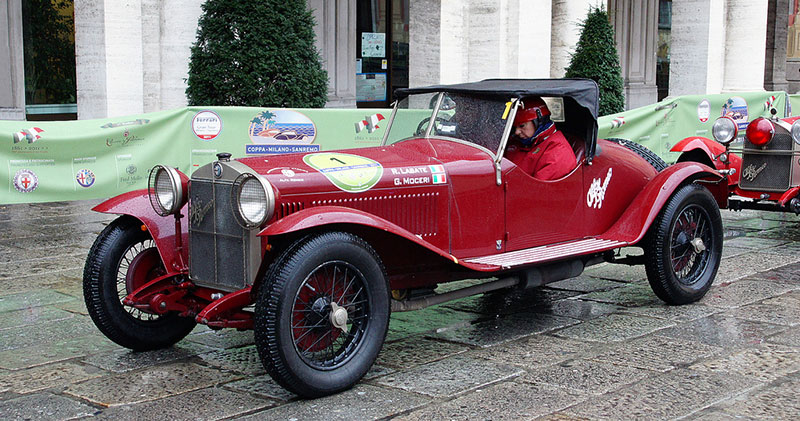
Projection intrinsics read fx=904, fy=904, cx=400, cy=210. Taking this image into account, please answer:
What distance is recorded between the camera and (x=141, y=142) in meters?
10.2

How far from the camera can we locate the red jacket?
6.09m

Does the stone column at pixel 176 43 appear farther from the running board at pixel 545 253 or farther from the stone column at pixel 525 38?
the running board at pixel 545 253

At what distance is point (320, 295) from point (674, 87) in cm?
1668

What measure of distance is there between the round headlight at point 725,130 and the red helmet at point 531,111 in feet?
14.3

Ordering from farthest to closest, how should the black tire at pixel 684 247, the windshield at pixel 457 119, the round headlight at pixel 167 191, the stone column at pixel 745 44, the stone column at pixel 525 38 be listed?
the stone column at pixel 745 44 → the stone column at pixel 525 38 → the black tire at pixel 684 247 → the windshield at pixel 457 119 → the round headlight at pixel 167 191

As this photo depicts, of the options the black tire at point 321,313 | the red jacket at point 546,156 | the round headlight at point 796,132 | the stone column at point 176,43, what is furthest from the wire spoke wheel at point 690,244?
the stone column at point 176,43

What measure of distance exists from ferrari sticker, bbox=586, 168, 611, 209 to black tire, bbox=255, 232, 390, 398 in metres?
2.15

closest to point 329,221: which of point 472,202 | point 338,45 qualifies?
point 472,202

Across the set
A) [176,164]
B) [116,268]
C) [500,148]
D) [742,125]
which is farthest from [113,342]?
[742,125]

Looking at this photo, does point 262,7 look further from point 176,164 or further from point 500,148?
point 500,148

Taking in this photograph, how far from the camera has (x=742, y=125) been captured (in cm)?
1477

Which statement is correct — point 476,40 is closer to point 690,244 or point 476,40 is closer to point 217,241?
point 690,244

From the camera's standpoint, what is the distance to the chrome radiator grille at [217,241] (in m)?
4.84

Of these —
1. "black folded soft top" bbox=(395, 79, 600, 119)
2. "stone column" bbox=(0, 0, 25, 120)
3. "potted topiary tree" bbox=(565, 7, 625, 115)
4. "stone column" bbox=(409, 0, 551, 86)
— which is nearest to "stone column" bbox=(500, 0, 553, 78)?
"stone column" bbox=(409, 0, 551, 86)
